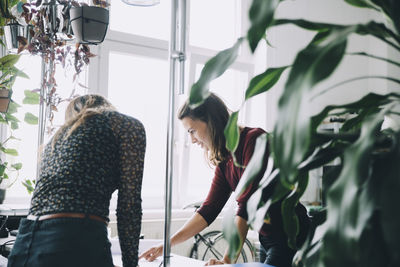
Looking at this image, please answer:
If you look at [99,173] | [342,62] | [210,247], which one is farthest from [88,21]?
[342,62]

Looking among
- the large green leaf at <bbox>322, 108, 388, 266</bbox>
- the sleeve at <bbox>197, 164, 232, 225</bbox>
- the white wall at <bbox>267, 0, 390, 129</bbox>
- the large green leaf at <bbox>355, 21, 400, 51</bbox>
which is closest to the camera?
the large green leaf at <bbox>322, 108, 388, 266</bbox>

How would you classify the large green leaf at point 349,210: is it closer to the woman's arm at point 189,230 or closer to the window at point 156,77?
the woman's arm at point 189,230

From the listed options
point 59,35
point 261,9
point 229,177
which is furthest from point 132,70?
point 261,9

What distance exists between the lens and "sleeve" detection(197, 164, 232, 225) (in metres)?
2.03

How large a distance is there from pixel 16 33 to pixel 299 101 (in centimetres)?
190

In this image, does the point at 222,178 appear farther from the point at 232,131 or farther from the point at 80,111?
the point at 232,131

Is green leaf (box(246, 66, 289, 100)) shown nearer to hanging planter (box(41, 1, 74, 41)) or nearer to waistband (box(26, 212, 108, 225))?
waistband (box(26, 212, 108, 225))

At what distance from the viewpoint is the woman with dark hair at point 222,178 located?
1.66 metres

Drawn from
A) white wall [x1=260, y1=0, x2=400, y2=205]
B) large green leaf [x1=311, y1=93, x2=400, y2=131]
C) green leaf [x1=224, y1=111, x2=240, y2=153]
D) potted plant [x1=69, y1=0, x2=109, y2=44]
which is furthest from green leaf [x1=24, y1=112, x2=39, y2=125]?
white wall [x1=260, y1=0, x2=400, y2=205]

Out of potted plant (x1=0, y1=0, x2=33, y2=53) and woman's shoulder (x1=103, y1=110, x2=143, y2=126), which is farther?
potted plant (x1=0, y1=0, x2=33, y2=53)

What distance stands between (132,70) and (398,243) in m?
3.85

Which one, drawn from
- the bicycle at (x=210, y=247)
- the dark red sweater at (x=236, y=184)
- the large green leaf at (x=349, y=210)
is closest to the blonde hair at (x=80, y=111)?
the dark red sweater at (x=236, y=184)

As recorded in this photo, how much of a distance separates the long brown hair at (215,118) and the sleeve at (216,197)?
116 millimetres

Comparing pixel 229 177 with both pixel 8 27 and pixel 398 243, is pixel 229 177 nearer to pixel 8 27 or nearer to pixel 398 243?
pixel 8 27
